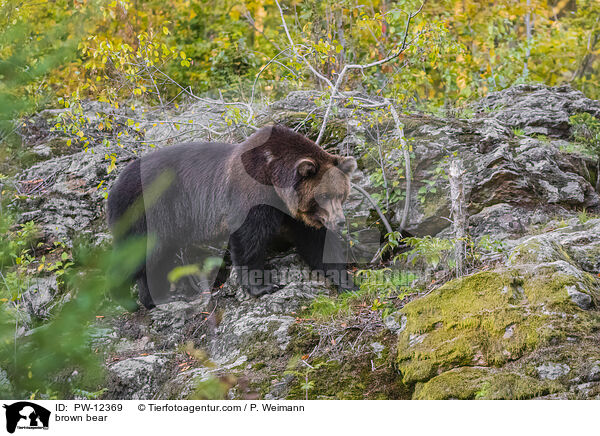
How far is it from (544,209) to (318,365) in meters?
3.38

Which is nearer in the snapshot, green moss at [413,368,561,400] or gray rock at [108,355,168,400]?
green moss at [413,368,561,400]

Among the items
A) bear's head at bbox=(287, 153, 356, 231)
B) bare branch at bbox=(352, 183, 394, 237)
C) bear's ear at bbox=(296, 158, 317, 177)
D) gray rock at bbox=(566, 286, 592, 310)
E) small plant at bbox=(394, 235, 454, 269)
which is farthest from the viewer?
bare branch at bbox=(352, 183, 394, 237)

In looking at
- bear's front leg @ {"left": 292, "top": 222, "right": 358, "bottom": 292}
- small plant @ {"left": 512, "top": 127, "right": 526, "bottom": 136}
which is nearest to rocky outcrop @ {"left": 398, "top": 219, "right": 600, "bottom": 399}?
bear's front leg @ {"left": 292, "top": 222, "right": 358, "bottom": 292}

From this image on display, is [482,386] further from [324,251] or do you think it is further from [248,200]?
[248,200]

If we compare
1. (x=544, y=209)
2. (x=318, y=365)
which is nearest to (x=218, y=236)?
(x=318, y=365)

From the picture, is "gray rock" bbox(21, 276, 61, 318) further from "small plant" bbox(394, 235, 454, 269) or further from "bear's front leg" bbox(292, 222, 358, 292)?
"small plant" bbox(394, 235, 454, 269)

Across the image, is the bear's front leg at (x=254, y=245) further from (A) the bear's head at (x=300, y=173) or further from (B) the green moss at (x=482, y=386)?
(B) the green moss at (x=482, y=386)

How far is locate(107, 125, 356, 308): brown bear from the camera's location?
19.0 ft

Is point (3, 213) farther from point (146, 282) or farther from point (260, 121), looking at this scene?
point (260, 121)

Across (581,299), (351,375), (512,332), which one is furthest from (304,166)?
(581,299)

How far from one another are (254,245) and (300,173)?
2.98 feet

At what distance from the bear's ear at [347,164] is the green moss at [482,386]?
112 inches

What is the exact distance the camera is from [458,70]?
32.1 feet

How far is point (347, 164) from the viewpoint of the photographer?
5.88 m
